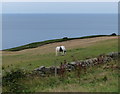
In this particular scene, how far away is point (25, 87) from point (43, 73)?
19.6 ft

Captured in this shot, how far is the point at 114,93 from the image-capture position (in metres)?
11.6

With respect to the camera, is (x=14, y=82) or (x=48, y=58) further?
(x=48, y=58)

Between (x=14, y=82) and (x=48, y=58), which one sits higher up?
(x=14, y=82)

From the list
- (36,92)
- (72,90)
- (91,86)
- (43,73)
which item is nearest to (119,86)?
(91,86)

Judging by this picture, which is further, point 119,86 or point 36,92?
point 119,86

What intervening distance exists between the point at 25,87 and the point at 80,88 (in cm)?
252

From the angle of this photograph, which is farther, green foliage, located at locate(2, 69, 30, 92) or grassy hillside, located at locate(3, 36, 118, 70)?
grassy hillside, located at locate(3, 36, 118, 70)

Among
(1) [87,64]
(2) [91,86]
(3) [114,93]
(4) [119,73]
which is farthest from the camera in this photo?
(1) [87,64]

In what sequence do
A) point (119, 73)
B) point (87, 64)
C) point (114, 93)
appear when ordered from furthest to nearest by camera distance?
1. point (87, 64)
2. point (119, 73)
3. point (114, 93)

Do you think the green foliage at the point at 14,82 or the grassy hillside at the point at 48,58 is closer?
the green foliage at the point at 14,82

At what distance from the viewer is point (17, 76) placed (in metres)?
15.6

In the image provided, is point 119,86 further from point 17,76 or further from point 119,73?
point 17,76

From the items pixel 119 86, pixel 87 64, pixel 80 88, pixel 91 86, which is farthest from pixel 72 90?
pixel 87 64

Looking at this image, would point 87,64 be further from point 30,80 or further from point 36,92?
point 36,92
